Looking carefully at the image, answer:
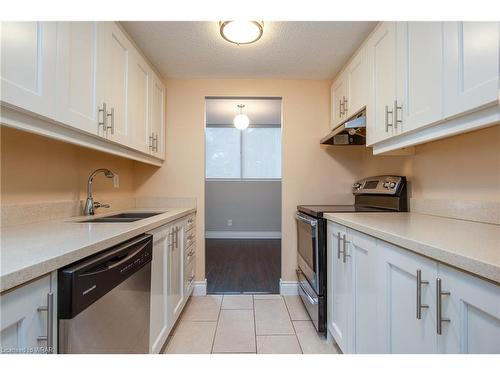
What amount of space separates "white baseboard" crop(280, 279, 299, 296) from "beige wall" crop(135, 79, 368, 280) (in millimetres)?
313

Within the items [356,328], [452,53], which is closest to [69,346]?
[356,328]

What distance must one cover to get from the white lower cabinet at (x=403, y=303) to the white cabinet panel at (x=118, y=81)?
1.55 meters

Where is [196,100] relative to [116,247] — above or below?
above

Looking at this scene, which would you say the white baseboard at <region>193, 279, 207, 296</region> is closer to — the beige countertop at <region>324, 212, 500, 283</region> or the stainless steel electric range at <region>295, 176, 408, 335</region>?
the stainless steel electric range at <region>295, 176, 408, 335</region>

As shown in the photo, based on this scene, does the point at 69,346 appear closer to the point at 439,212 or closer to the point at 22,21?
the point at 22,21

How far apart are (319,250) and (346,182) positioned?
108cm

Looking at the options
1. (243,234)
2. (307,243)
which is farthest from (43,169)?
(243,234)

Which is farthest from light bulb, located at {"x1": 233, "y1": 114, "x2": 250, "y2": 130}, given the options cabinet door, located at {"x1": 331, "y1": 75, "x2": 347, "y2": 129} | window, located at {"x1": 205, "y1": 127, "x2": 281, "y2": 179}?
cabinet door, located at {"x1": 331, "y1": 75, "x2": 347, "y2": 129}

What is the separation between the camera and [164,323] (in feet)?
5.00

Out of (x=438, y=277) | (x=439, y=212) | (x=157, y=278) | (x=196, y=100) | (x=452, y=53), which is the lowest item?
(x=157, y=278)

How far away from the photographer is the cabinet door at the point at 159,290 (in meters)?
1.35

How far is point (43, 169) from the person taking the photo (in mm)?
1397

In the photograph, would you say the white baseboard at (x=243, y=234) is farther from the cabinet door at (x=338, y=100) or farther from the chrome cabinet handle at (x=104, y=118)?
the chrome cabinet handle at (x=104, y=118)

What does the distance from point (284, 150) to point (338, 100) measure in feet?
2.29
